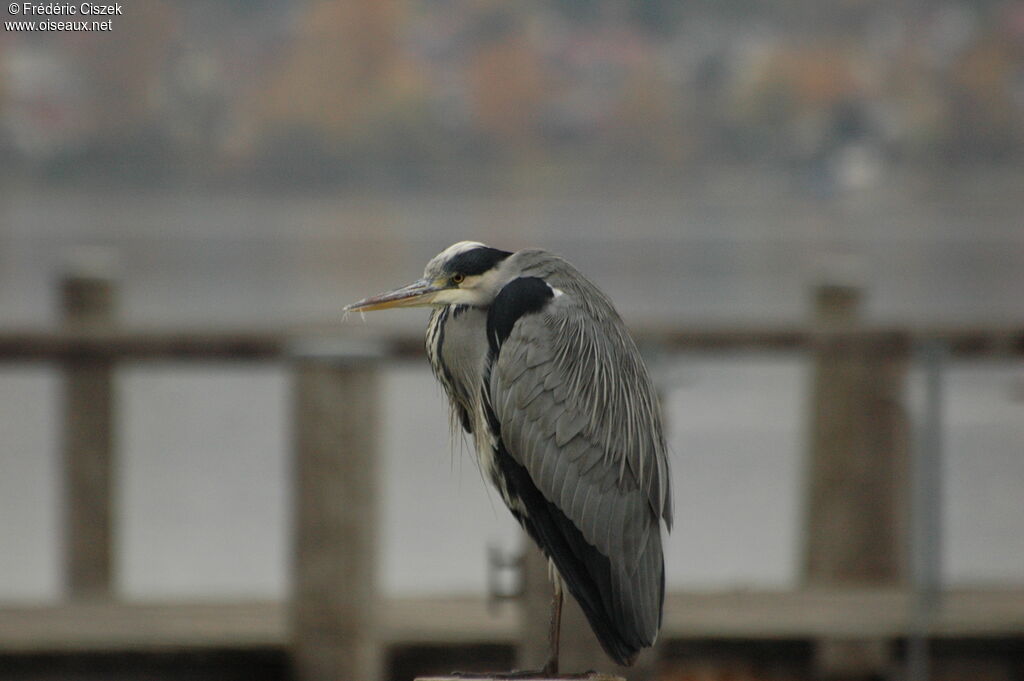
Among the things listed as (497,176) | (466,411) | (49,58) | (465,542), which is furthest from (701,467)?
(497,176)

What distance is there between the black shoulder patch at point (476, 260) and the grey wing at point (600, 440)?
90mm

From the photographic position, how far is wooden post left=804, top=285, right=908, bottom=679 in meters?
3.20

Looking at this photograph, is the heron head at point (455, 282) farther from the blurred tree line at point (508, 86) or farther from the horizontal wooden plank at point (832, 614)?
the blurred tree line at point (508, 86)

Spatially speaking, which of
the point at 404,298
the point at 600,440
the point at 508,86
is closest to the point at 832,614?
the point at 600,440

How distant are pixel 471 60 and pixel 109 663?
6.12 m

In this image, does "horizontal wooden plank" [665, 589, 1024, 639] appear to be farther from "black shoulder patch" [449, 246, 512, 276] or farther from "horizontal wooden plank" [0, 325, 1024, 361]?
"black shoulder patch" [449, 246, 512, 276]

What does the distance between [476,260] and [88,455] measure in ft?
7.19

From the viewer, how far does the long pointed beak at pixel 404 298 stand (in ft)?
4.28

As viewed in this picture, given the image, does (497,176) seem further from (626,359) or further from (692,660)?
(626,359)

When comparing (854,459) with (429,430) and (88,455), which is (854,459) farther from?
(429,430)

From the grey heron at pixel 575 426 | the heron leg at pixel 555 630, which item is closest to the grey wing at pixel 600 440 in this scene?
the grey heron at pixel 575 426

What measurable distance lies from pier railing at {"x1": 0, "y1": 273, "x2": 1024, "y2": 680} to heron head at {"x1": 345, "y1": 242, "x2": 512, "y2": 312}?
123 centimetres

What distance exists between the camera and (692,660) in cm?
294

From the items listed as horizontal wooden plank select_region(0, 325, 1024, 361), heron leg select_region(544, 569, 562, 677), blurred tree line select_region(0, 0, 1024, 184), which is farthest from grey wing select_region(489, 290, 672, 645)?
blurred tree line select_region(0, 0, 1024, 184)
